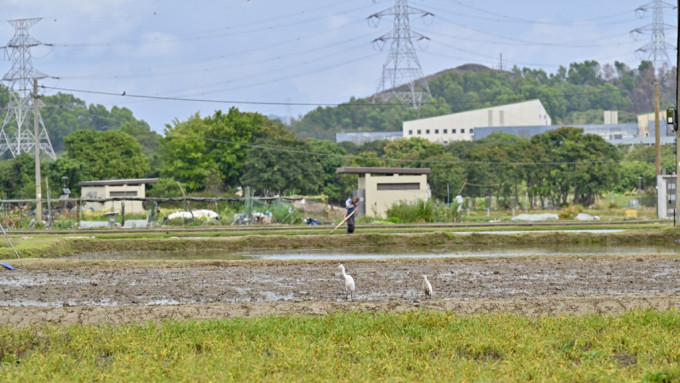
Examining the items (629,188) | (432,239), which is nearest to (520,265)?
(432,239)

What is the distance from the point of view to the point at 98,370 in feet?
29.8

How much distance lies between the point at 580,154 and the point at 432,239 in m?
50.7

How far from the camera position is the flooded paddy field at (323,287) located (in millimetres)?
12891

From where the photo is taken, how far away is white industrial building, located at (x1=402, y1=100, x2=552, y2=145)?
17438 cm

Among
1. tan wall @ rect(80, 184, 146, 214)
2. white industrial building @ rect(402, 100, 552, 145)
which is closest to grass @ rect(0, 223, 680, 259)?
tan wall @ rect(80, 184, 146, 214)

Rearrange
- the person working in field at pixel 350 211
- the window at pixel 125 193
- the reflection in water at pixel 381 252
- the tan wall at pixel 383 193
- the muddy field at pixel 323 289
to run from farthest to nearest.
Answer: the window at pixel 125 193, the tan wall at pixel 383 193, the person working in field at pixel 350 211, the reflection in water at pixel 381 252, the muddy field at pixel 323 289

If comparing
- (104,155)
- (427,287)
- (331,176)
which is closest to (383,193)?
(104,155)

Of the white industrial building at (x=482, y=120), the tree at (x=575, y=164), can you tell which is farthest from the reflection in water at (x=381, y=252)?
the white industrial building at (x=482, y=120)

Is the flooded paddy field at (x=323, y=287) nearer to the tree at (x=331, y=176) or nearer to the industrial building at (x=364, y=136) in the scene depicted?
the tree at (x=331, y=176)

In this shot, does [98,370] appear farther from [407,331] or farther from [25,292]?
[25,292]

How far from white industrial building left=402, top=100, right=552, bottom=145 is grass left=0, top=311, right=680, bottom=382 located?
163560 mm

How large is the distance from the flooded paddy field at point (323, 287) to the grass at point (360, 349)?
1.08 meters

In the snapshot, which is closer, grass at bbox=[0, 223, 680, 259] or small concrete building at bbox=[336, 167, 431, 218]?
grass at bbox=[0, 223, 680, 259]

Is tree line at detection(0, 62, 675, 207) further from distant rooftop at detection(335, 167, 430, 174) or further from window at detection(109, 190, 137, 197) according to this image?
distant rooftop at detection(335, 167, 430, 174)
